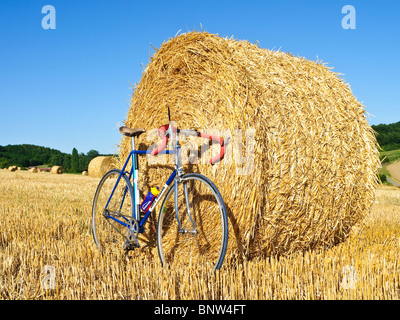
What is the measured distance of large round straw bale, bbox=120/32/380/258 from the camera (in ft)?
12.4

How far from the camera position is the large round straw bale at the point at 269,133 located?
3.78 metres

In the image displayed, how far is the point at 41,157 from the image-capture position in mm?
46812

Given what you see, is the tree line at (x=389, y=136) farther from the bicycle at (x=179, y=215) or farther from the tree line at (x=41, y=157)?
the bicycle at (x=179, y=215)

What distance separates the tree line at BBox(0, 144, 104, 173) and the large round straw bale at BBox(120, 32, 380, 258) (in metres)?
37.0

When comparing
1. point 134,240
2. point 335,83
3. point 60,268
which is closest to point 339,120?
point 335,83

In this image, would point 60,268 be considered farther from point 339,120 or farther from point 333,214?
point 339,120

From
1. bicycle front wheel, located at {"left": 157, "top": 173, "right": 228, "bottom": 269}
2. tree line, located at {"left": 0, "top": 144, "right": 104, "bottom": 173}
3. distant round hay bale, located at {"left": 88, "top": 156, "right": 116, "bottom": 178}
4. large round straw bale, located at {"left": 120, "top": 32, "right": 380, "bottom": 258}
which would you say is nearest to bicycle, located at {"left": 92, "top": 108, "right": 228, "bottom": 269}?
bicycle front wheel, located at {"left": 157, "top": 173, "right": 228, "bottom": 269}

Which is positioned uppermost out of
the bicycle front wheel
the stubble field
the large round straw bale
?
the large round straw bale

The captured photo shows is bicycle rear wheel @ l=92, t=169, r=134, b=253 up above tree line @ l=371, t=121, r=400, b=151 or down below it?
below

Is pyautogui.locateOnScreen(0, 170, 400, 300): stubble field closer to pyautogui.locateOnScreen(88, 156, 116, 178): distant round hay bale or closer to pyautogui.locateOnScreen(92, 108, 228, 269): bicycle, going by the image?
pyautogui.locateOnScreen(92, 108, 228, 269): bicycle

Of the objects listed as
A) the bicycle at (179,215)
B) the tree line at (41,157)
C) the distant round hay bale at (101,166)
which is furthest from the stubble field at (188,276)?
the tree line at (41,157)

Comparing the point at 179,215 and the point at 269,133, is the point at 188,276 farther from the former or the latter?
the point at 269,133
